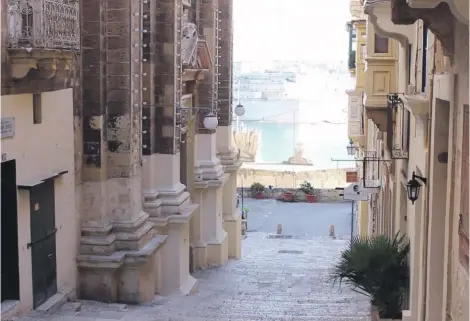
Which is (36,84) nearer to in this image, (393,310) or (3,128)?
(3,128)

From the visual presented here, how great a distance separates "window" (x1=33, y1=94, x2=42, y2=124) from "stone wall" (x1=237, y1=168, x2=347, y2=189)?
3380 centimetres

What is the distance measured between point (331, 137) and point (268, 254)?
98.7m

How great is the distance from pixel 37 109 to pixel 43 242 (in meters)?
1.85

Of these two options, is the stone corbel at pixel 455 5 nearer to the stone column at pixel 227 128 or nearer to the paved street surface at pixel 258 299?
the paved street surface at pixel 258 299

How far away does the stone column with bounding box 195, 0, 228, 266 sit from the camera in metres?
20.9

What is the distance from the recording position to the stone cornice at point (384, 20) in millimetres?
11742

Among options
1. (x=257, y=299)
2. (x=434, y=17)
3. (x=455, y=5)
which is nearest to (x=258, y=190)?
(x=257, y=299)

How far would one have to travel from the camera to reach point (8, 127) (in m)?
10.1

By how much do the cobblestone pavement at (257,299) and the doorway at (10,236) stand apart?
1.49 ft

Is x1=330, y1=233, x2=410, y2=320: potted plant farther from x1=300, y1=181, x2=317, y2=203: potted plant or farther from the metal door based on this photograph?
x1=300, y1=181, x2=317, y2=203: potted plant

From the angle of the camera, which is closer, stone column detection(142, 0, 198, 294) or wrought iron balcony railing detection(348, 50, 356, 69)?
stone column detection(142, 0, 198, 294)

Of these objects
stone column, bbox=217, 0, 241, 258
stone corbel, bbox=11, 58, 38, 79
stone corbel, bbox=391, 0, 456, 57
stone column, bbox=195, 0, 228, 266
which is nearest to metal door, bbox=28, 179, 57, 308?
stone corbel, bbox=11, 58, 38, 79

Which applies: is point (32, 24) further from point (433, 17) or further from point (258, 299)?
point (258, 299)

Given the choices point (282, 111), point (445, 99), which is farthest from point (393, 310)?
point (282, 111)
